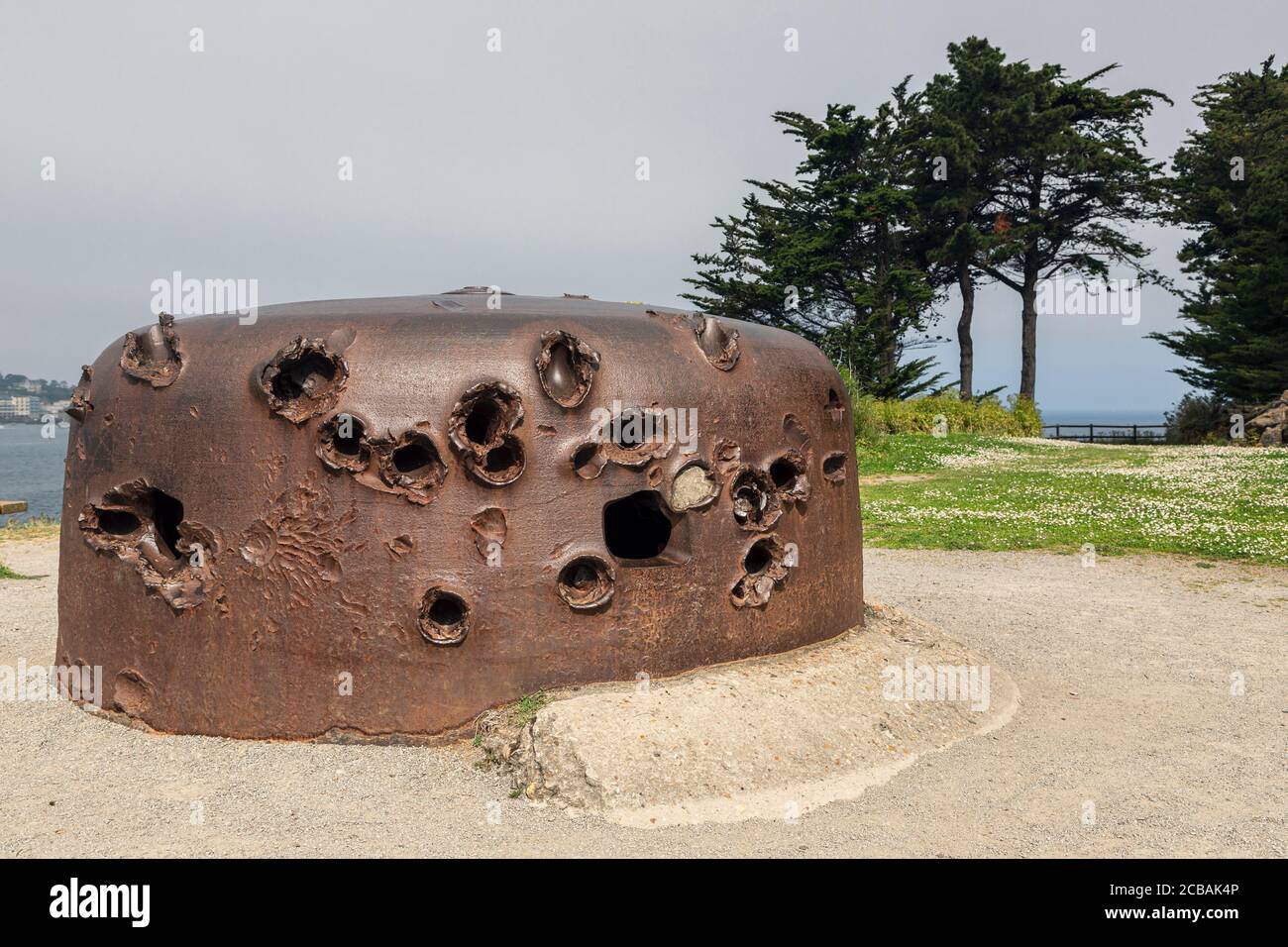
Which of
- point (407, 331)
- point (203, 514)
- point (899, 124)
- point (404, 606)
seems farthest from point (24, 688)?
point (899, 124)

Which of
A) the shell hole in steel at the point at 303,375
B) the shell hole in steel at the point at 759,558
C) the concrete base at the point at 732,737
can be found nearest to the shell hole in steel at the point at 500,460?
the shell hole in steel at the point at 303,375

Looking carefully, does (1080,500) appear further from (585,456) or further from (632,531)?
(585,456)

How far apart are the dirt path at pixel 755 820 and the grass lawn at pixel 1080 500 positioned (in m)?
7.61

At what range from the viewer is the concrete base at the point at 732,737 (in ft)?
19.3

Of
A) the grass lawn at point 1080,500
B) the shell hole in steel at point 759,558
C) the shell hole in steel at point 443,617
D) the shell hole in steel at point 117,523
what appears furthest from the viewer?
the grass lawn at point 1080,500

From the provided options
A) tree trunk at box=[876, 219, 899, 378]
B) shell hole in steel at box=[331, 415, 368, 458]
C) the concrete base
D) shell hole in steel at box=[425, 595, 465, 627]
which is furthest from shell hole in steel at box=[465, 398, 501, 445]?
tree trunk at box=[876, 219, 899, 378]

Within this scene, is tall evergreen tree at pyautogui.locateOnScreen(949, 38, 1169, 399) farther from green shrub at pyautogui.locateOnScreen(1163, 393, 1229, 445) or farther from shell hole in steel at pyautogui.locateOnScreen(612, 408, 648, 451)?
shell hole in steel at pyautogui.locateOnScreen(612, 408, 648, 451)

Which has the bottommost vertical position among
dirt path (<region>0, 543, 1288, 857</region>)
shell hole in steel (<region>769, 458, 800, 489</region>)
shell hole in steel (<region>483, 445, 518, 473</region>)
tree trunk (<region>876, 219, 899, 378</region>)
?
dirt path (<region>0, 543, 1288, 857</region>)

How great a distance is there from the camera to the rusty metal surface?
250 inches

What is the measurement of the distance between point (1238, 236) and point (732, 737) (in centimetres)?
3988

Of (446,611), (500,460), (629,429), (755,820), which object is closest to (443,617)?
(446,611)

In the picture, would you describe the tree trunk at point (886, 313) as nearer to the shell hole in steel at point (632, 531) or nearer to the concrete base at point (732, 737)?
the shell hole in steel at point (632, 531)

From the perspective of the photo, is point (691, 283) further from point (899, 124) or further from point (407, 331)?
point (407, 331)

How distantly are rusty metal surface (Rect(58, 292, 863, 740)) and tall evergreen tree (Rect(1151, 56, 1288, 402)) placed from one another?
33.8m
